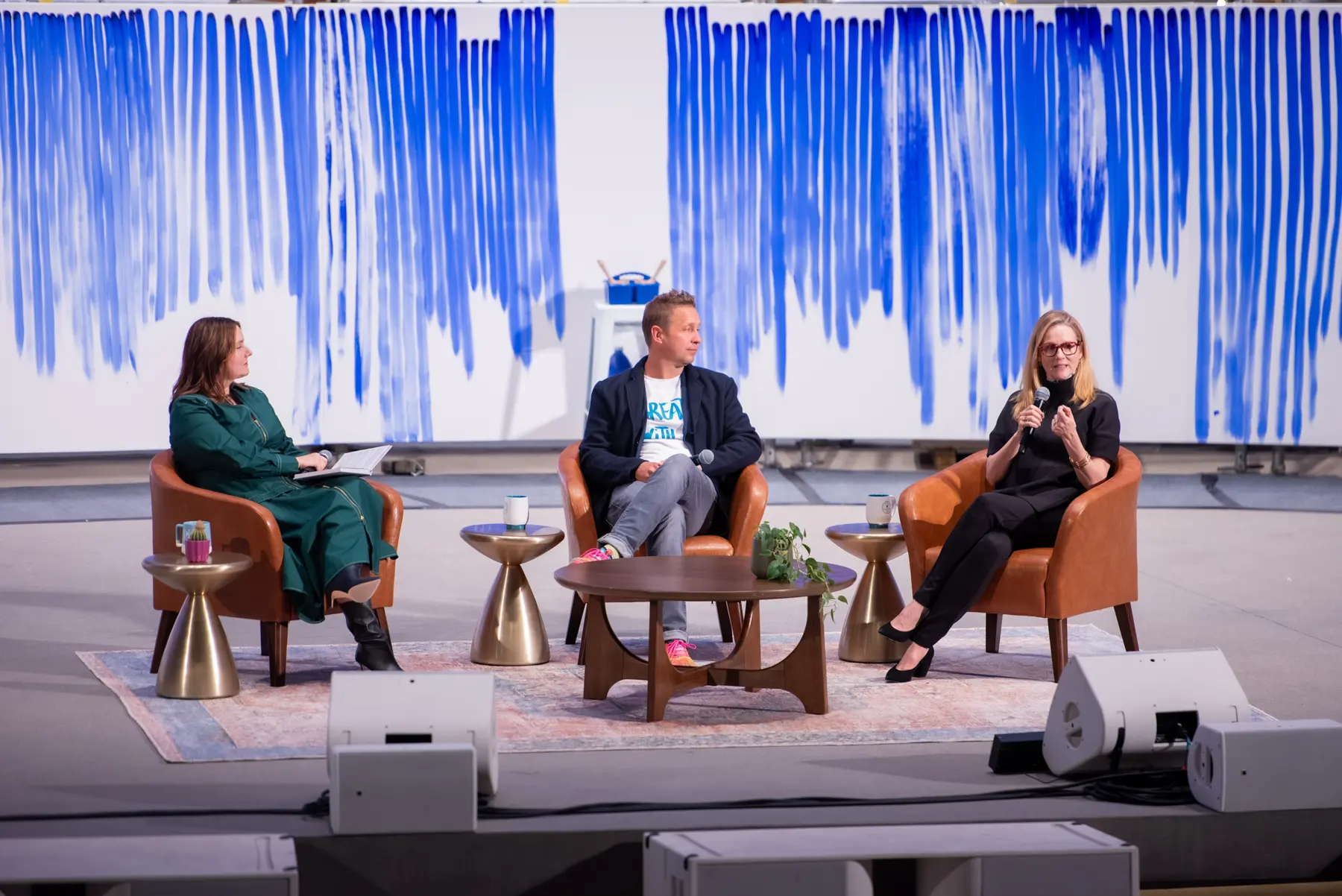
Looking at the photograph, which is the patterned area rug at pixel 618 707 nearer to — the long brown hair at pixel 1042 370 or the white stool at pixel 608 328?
the long brown hair at pixel 1042 370

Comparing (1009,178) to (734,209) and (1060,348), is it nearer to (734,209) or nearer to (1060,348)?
(734,209)

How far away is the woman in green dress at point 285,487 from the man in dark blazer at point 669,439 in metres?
0.74

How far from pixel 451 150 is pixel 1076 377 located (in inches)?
193

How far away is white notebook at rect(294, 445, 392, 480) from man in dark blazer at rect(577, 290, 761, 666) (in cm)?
66

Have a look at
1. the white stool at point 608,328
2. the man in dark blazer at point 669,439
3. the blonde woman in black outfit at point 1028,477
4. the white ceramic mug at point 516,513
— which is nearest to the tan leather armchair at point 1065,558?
the blonde woman in black outfit at point 1028,477

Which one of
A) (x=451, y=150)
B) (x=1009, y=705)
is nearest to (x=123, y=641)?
(x=1009, y=705)

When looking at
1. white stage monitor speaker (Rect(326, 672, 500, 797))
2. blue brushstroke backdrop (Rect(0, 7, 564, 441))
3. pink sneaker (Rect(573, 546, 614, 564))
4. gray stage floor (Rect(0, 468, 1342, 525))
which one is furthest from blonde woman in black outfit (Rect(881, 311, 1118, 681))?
blue brushstroke backdrop (Rect(0, 7, 564, 441))

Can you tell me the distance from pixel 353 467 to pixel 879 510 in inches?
62.2

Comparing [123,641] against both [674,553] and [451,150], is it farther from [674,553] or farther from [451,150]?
[451,150]

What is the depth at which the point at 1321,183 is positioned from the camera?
29.6ft

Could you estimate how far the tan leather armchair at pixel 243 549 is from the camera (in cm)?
457

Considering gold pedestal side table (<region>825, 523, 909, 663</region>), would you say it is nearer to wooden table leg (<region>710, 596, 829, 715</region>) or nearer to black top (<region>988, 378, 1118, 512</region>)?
black top (<region>988, 378, 1118, 512</region>)

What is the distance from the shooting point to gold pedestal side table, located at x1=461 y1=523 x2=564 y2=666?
492 centimetres

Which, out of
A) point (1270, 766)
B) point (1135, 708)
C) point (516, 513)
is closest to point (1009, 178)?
point (516, 513)
